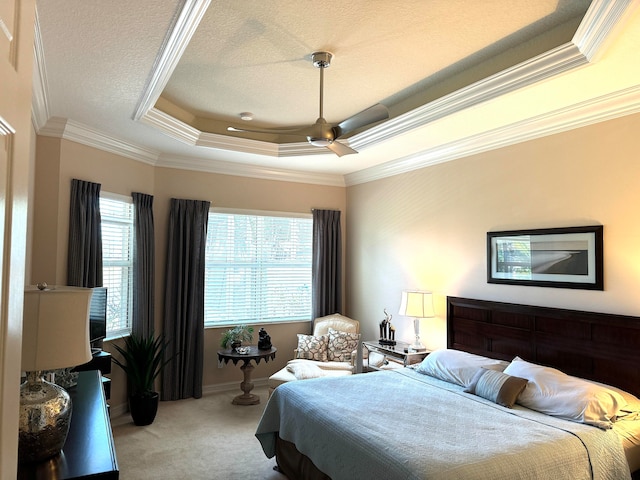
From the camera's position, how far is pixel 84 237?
393 centimetres

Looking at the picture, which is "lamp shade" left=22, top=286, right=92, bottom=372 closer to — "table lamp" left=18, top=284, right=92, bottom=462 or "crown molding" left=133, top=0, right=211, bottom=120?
"table lamp" left=18, top=284, right=92, bottom=462

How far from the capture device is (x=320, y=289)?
5.84 m

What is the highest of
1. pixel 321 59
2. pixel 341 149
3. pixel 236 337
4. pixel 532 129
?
pixel 321 59

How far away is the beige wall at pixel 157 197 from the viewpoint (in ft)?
12.4

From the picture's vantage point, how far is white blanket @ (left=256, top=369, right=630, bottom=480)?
220 cm

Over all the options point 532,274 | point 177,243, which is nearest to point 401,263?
point 532,274

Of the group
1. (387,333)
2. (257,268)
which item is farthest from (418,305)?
(257,268)

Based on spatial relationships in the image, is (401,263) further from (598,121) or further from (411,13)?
(411,13)

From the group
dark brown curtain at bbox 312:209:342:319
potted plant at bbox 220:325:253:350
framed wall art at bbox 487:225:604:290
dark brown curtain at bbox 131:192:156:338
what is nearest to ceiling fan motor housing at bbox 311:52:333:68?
framed wall art at bbox 487:225:604:290

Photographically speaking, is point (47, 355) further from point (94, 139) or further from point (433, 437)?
point (94, 139)

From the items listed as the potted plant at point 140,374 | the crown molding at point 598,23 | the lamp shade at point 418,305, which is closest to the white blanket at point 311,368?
the lamp shade at point 418,305

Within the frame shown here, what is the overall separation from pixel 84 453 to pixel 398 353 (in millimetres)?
3179

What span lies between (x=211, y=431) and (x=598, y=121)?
416 cm

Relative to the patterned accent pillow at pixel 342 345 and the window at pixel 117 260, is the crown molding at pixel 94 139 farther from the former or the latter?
the patterned accent pillow at pixel 342 345
